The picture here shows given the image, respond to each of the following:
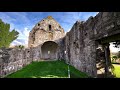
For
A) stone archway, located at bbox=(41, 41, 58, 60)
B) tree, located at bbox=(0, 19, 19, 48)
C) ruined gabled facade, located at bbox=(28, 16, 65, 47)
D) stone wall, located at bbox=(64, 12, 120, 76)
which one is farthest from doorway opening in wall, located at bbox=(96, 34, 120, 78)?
tree, located at bbox=(0, 19, 19, 48)

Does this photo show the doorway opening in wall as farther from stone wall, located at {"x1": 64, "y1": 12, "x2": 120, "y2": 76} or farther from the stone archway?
the stone archway

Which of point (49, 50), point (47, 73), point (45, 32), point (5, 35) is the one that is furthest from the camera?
point (5, 35)

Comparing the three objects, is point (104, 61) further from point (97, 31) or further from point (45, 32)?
point (45, 32)

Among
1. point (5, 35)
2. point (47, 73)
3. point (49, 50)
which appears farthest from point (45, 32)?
point (47, 73)

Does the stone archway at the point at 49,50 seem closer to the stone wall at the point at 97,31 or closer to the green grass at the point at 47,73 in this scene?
the green grass at the point at 47,73

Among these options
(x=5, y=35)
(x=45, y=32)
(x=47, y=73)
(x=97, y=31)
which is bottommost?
(x=47, y=73)

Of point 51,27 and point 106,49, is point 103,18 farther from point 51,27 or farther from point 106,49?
point 51,27

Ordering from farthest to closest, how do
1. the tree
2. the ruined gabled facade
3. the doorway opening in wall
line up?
the tree → the ruined gabled facade → the doorway opening in wall

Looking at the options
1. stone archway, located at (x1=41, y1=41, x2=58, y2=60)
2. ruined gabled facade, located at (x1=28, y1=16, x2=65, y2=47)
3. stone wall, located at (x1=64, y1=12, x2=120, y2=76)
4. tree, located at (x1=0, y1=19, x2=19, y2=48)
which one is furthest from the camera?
tree, located at (x1=0, y1=19, x2=19, y2=48)

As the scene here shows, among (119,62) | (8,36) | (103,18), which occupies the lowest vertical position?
(119,62)

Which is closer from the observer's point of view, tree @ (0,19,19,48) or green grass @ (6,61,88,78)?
green grass @ (6,61,88,78)
